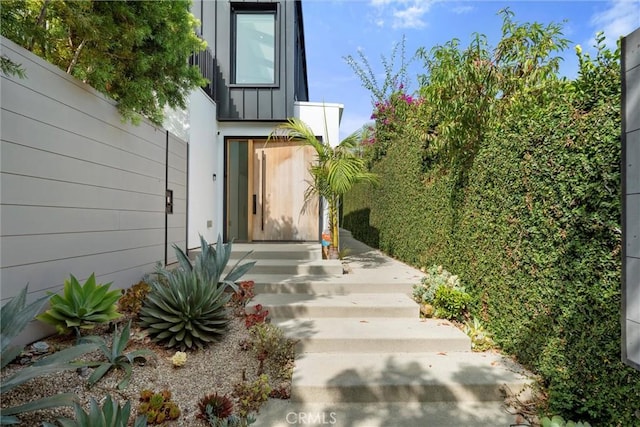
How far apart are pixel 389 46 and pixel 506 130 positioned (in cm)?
657

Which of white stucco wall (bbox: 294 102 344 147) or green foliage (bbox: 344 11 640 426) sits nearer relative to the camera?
green foliage (bbox: 344 11 640 426)

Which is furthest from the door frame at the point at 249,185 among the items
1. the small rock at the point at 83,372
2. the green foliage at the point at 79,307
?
the small rock at the point at 83,372

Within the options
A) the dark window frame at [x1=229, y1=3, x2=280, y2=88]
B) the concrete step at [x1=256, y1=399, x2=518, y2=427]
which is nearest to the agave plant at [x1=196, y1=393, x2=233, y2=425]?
the concrete step at [x1=256, y1=399, x2=518, y2=427]

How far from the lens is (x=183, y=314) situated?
2.74 m

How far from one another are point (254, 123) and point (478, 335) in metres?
5.25

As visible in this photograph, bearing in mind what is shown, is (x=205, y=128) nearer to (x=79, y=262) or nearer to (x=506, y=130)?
(x=79, y=262)

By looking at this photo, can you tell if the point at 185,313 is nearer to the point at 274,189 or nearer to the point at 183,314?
the point at 183,314

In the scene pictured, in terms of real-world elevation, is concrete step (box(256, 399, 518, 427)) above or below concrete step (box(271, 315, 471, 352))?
below

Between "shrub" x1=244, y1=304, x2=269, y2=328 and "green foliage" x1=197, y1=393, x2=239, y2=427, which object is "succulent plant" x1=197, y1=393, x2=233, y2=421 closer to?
"green foliage" x1=197, y1=393, x2=239, y2=427

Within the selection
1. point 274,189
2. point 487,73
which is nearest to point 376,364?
point 487,73

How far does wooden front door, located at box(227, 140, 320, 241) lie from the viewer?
6.47m

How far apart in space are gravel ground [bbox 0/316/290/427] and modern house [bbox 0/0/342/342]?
0.61 metres

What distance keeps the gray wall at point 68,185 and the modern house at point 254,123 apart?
199 cm

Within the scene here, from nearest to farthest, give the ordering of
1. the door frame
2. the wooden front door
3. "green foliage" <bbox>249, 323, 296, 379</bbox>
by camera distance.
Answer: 1. "green foliage" <bbox>249, 323, 296, 379</bbox>
2. the door frame
3. the wooden front door
